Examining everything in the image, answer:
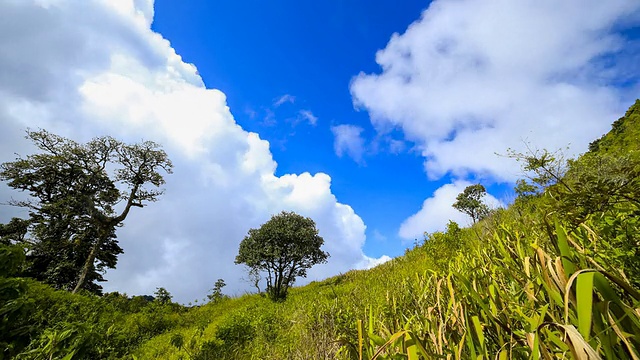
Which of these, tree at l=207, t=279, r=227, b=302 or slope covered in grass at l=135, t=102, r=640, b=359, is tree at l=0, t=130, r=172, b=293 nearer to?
tree at l=207, t=279, r=227, b=302

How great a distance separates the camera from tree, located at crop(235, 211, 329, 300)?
19.6 m

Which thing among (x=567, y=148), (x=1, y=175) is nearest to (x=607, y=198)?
(x=567, y=148)

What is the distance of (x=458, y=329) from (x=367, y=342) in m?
0.63

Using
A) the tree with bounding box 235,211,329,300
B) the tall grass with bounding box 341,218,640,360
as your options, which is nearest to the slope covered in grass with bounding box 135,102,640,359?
the tall grass with bounding box 341,218,640,360

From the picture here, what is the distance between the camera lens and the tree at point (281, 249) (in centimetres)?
1962

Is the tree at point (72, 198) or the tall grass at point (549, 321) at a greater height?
the tree at point (72, 198)

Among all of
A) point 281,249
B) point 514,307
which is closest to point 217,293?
point 281,249

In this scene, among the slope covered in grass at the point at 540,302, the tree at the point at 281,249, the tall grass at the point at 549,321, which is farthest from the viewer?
the tree at the point at 281,249

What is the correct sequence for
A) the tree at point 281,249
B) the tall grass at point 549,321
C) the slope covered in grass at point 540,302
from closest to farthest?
the tall grass at point 549,321 → the slope covered in grass at point 540,302 → the tree at point 281,249

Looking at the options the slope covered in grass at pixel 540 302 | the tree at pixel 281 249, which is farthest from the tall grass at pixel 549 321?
the tree at pixel 281 249

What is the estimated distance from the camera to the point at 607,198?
1.91 m

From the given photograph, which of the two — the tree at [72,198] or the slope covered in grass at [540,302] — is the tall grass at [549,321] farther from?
the tree at [72,198]

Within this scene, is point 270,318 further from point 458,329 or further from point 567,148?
point 567,148

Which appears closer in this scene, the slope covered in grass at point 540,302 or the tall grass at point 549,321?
the tall grass at point 549,321
